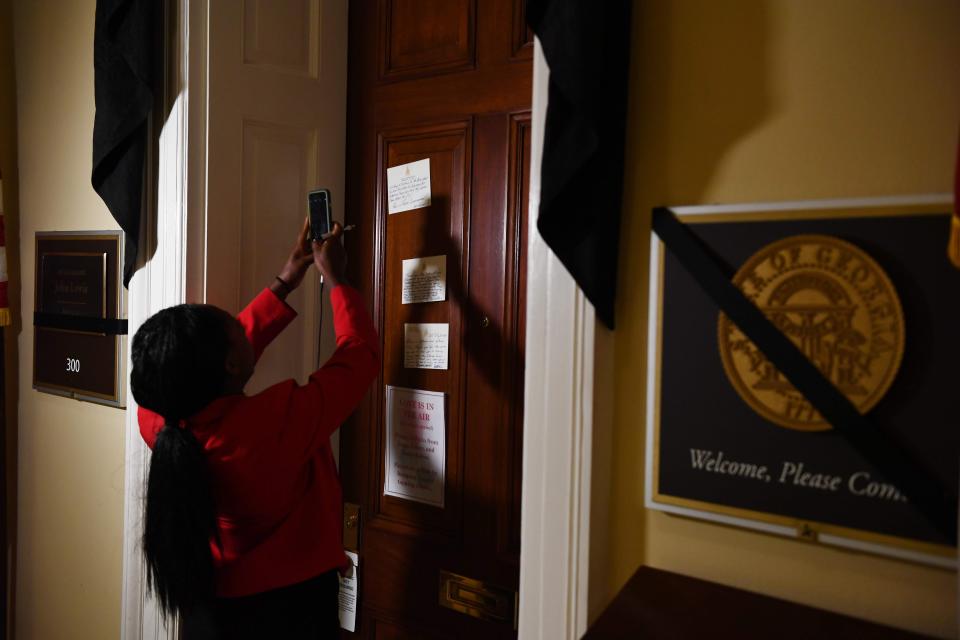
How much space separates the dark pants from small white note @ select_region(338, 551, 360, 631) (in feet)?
1.14

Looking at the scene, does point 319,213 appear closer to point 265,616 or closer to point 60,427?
point 265,616

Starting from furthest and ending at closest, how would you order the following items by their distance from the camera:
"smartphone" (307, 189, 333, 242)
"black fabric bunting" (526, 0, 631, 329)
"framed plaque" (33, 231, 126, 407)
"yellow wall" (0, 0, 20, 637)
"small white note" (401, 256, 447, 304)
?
1. "yellow wall" (0, 0, 20, 637)
2. "framed plaque" (33, 231, 126, 407)
3. "small white note" (401, 256, 447, 304)
4. "smartphone" (307, 189, 333, 242)
5. "black fabric bunting" (526, 0, 631, 329)

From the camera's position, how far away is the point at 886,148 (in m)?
0.99

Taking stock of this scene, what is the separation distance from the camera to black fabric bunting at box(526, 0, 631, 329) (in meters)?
1.09

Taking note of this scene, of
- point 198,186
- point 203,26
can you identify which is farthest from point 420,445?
point 203,26

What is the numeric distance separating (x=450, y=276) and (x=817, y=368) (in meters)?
0.90

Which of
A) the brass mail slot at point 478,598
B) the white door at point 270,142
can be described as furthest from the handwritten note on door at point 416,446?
the white door at point 270,142

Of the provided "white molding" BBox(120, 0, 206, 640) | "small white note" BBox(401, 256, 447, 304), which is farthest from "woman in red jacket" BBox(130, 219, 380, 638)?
"white molding" BBox(120, 0, 206, 640)

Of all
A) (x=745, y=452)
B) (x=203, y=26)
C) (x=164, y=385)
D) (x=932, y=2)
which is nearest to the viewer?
(x=932, y=2)

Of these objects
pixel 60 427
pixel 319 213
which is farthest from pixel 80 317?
pixel 319 213

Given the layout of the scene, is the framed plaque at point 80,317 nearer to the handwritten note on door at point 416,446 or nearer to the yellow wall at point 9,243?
the yellow wall at point 9,243

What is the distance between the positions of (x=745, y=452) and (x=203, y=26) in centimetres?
150

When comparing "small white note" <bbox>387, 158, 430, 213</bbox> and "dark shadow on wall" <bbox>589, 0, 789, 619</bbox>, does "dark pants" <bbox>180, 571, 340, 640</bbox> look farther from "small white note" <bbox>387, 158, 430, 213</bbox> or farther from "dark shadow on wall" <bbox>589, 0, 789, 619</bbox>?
"small white note" <bbox>387, 158, 430, 213</bbox>

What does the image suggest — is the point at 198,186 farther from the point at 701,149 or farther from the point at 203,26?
the point at 701,149
